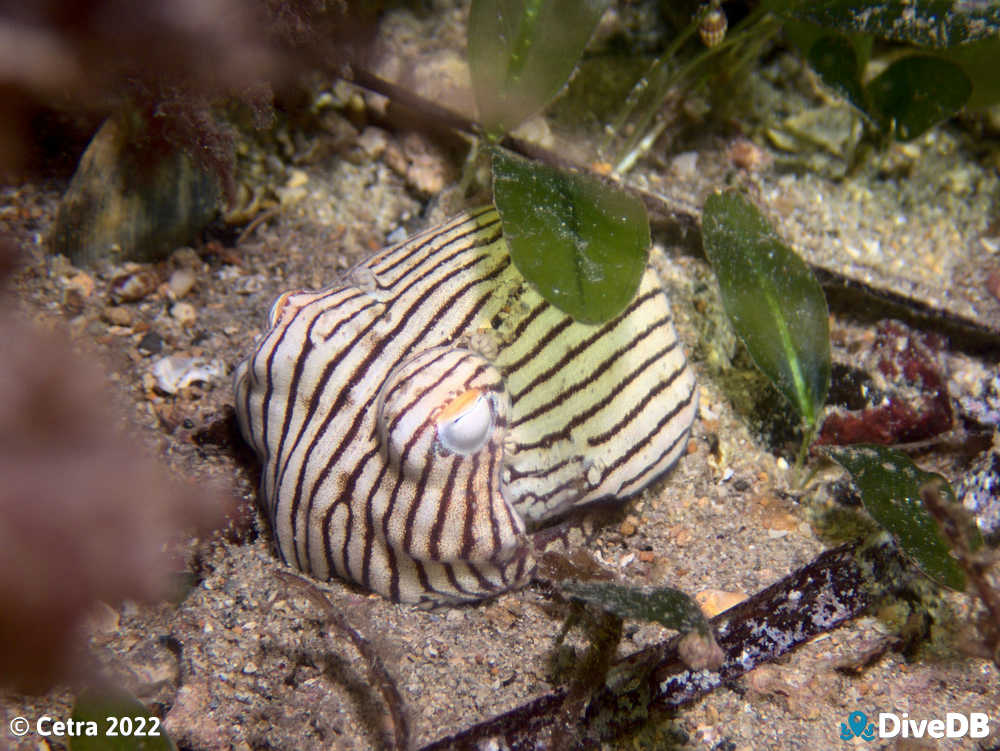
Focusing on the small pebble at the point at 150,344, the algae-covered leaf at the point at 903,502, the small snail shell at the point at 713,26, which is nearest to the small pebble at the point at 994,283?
the algae-covered leaf at the point at 903,502

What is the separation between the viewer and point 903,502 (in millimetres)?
2061

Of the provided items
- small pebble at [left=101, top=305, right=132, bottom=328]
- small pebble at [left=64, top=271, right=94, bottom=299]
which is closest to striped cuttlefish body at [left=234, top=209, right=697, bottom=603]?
small pebble at [left=101, top=305, right=132, bottom=328]

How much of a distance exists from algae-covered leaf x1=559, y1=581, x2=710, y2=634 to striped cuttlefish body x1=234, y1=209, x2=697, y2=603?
0.97 ft

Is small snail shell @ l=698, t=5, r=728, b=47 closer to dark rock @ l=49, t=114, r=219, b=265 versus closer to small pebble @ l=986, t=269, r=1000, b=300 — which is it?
small pebble @ l=986, t=269, r=1000, b=300

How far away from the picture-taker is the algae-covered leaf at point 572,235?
1906 mm

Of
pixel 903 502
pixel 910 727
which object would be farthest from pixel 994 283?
pixel 910 727

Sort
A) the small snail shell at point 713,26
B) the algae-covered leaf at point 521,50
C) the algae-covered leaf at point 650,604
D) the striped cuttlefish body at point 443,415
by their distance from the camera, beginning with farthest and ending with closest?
the small snail shell at point 713,26 < the algae-covered leaf at point 521,50 < the striped cuttlefish body at point 443,415 < the algae-covered leaf at point 650,604

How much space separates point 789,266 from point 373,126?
2044mm

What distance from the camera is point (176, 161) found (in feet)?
8.27

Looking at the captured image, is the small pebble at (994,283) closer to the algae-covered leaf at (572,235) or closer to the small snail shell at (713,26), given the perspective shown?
the small snail shell at (713,26)

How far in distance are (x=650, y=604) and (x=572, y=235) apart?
1.14m

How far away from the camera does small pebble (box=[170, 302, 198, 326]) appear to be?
2631 mm

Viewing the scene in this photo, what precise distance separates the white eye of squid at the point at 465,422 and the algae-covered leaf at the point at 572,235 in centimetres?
38

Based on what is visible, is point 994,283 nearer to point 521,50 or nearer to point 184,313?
point 521,50
